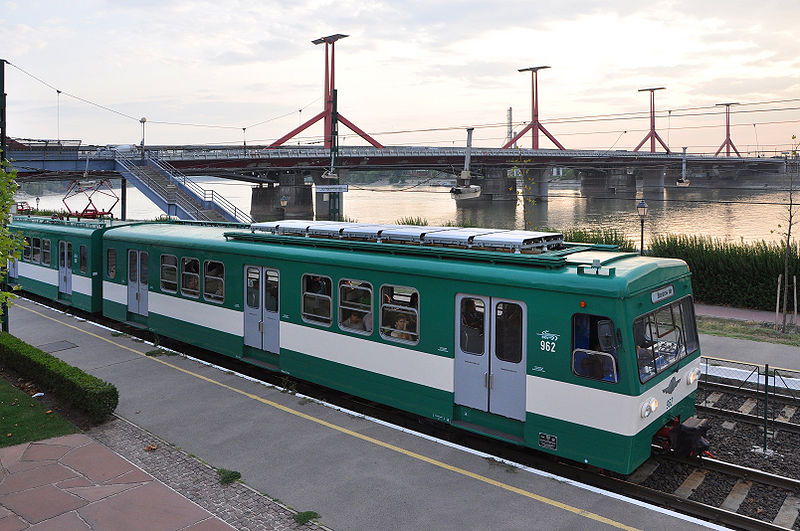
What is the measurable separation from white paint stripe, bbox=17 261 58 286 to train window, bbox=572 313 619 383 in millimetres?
17371

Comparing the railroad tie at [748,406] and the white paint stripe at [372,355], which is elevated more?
the white paint stripe at [372,355]

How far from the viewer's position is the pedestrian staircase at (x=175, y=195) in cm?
3591

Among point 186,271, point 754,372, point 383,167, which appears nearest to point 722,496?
point 754,372

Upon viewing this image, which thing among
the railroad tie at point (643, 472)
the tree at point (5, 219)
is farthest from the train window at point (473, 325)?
the tree at point (5, 219)

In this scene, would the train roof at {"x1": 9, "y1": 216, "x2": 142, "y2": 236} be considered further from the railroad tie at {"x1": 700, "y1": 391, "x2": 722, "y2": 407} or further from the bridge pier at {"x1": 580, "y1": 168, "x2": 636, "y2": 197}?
the bridge pier at {"x1": 580, "y1": 168, "x2": 636, "y2": 197}

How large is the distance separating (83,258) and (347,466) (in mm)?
12876

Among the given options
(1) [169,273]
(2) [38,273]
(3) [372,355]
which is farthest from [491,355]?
(2) [38,273]

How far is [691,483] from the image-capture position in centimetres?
870

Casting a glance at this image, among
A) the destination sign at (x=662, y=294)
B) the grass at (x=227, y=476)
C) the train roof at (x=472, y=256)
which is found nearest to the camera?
the train roof at (x=472, y=256)

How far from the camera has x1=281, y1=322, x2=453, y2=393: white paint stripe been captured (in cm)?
974

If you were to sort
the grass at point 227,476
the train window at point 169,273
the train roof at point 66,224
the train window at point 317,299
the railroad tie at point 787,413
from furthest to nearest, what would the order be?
the train roof at point 66,224, the train window at point 169,273, the train window at point 317,299, the railroad tie at point 787,413, the grass at point 227,476

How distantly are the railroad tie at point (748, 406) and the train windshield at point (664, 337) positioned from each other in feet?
8.90

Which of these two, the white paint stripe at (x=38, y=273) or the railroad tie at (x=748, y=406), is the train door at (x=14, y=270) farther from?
the railroad tie at (x=748, y=406)

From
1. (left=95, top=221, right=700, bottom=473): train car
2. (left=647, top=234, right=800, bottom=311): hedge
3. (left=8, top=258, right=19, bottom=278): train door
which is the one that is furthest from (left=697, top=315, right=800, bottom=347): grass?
(left=8, top=258, right=19, bottom=278): train door
